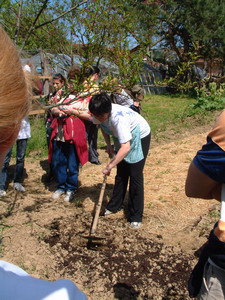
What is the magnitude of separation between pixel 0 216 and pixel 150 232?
1.90 m

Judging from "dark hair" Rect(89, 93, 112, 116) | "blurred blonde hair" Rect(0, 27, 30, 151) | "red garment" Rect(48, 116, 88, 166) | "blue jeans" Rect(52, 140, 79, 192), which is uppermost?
"blurred blonde hair" Rect(0, 27, 30, 151)

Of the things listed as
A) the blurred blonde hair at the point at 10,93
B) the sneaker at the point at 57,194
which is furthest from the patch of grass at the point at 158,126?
the blurred blonde hair at the point at 10,93

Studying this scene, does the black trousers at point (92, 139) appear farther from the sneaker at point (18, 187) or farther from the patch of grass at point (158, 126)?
the sneaker at point (18, 187)

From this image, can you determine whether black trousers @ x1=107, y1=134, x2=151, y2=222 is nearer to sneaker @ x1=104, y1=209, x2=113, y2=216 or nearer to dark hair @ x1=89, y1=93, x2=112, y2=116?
sneaker @ x1=104, y1=209, x2=113, y2=216

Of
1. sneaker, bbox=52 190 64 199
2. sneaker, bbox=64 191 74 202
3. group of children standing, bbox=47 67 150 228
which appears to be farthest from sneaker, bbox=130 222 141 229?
sneaker, bbox=52 190 64 199

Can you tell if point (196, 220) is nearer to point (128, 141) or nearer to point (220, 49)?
point (128, 141)

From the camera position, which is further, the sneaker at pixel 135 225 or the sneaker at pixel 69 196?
the sneaker at pixel 69 196

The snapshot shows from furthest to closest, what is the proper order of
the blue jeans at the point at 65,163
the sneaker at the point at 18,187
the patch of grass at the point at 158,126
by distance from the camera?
the patch of grass at the point at 158,126 → the sneaker at the point at 18,187 → the blue jeans at the point at 65,163

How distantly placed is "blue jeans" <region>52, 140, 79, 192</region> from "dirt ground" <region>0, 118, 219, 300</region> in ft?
0.92

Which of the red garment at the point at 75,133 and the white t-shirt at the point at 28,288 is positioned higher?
the white t-shirt at the point at 28,288

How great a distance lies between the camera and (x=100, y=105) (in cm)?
333

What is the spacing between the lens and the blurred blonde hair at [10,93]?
2.18ft

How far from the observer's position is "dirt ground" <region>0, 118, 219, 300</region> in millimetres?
2879

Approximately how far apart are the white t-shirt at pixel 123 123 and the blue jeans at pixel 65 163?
105 centimetres
